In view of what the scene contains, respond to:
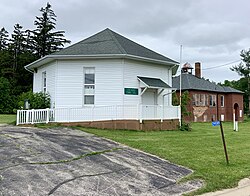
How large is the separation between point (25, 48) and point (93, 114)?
3647 centimetres

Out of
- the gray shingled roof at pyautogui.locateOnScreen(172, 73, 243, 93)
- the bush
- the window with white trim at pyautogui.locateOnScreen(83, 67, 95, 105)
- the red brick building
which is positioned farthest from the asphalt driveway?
the gray shingled roof at pyautogui.locateOnScreen(172, 73, 243, 93)

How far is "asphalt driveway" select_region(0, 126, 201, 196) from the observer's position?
545cm

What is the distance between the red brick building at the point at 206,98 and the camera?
33.9 metres

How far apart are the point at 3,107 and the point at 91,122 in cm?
2556

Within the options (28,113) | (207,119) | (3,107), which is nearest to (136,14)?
(28,113)

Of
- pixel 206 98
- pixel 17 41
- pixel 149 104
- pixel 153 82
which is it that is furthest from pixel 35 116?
pixel 17 41

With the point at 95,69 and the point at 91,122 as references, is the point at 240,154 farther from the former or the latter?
the point at 95,69

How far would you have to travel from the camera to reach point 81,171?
647 cm

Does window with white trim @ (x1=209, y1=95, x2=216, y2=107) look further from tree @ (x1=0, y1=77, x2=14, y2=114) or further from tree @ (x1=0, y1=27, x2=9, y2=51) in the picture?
tree @ (x1=0, y1=27, x2=9, y2=51)

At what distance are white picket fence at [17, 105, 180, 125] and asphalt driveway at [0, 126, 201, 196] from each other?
5.70 metres

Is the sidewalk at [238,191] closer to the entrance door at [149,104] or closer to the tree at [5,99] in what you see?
the entrance door at [149,104]

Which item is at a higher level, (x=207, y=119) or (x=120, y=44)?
(x=120, y=44)

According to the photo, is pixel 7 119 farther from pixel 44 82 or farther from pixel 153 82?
pixel 153 82

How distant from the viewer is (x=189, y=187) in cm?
609
